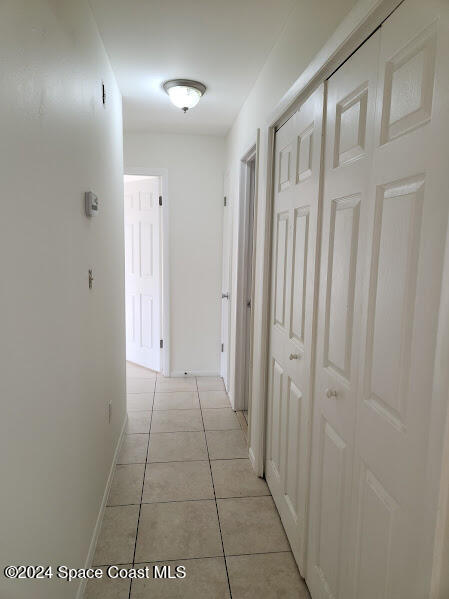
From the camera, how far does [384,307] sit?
107cm

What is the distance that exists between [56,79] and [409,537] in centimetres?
165

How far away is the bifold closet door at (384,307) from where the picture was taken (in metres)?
0.87

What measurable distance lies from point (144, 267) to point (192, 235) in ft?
2.26

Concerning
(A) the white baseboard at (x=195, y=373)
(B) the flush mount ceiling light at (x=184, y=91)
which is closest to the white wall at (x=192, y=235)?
(A) the white baseboard at (x=195, y=373)

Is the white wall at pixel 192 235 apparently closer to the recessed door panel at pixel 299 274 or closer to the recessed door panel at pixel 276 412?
the recessed door panel at pixel 276 412

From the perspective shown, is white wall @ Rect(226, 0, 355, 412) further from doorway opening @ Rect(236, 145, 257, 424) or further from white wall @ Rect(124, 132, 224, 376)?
white wall @ Rect(124, 132, 224, 376)

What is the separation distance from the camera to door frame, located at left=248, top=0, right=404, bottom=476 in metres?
1.32

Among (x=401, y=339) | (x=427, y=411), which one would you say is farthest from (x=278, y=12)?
(x=427, y=411)

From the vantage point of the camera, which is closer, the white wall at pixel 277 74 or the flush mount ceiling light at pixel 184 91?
the white wall at pixel 277 74

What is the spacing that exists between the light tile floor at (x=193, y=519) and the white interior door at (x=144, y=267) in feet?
4.29

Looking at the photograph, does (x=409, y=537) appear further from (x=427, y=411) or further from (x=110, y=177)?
(x=110, y=177)

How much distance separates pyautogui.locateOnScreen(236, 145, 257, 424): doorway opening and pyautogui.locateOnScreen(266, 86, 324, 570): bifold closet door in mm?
1016

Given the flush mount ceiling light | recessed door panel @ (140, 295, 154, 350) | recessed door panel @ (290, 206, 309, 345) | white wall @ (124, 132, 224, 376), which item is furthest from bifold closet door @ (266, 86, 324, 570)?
recessed door panel @ (140, 295, 154, 350)

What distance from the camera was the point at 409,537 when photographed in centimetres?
94
